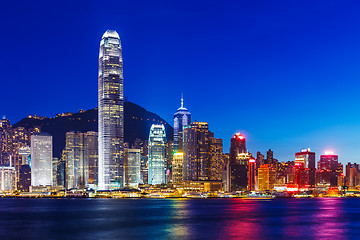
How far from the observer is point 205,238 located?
81125 mm

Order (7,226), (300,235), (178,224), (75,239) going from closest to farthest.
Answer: (75,239), (300,235), (7,226), (178,224)

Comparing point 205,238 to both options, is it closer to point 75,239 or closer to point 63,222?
point 75,239

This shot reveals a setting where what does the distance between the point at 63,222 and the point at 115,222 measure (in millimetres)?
11208

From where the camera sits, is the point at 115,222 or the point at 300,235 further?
the point at 115,222

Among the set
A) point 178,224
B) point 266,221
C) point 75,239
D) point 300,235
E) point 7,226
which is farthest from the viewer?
point 266,221

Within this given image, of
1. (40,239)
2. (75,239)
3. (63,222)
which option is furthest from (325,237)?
(63,222)

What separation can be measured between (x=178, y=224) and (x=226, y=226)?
1075 cm

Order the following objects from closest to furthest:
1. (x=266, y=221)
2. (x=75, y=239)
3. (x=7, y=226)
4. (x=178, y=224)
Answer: (x=75, y=239), (x=7, y=226), (x=178, y=224), (x=266, y=221)

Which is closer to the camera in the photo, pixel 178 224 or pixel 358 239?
pixel 358 239

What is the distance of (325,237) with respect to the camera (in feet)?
272

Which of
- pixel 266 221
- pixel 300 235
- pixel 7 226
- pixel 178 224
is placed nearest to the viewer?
pixel 300 235

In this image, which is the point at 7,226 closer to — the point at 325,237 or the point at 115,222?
the point at 115,222

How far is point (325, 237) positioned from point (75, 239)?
4006cm

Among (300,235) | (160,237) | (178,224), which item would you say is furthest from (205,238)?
(178,224)
